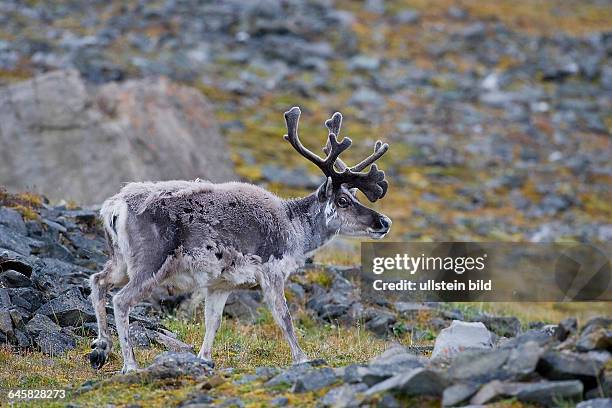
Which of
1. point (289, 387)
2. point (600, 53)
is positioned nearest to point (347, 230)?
point (289, 387)

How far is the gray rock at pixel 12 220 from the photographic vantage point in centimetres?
1583

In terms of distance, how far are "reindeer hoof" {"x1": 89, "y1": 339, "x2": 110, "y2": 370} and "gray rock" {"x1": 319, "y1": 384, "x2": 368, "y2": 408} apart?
3272 mm

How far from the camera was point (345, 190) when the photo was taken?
13.2 metres

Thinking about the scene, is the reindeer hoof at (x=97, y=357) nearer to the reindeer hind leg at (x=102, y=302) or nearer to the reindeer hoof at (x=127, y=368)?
the reindeer hind leg at (x=102, y=302)

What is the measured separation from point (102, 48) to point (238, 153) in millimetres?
9456

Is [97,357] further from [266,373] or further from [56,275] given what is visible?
[56,275]

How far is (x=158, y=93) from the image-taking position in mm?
27266

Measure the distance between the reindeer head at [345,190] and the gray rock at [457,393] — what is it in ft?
14.9

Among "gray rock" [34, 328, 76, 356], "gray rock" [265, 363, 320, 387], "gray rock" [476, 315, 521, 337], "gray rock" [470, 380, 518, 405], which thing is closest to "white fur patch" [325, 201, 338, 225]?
"gray rock" [265, 363, 320, 387]

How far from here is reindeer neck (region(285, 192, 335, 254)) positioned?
1278 centimetres

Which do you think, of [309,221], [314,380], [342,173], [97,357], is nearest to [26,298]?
[97,357]

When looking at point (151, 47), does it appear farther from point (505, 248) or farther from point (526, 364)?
point (526, 364)

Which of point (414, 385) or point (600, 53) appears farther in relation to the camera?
point (600, 53)

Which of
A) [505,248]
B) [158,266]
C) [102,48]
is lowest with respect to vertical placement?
[505,248]
